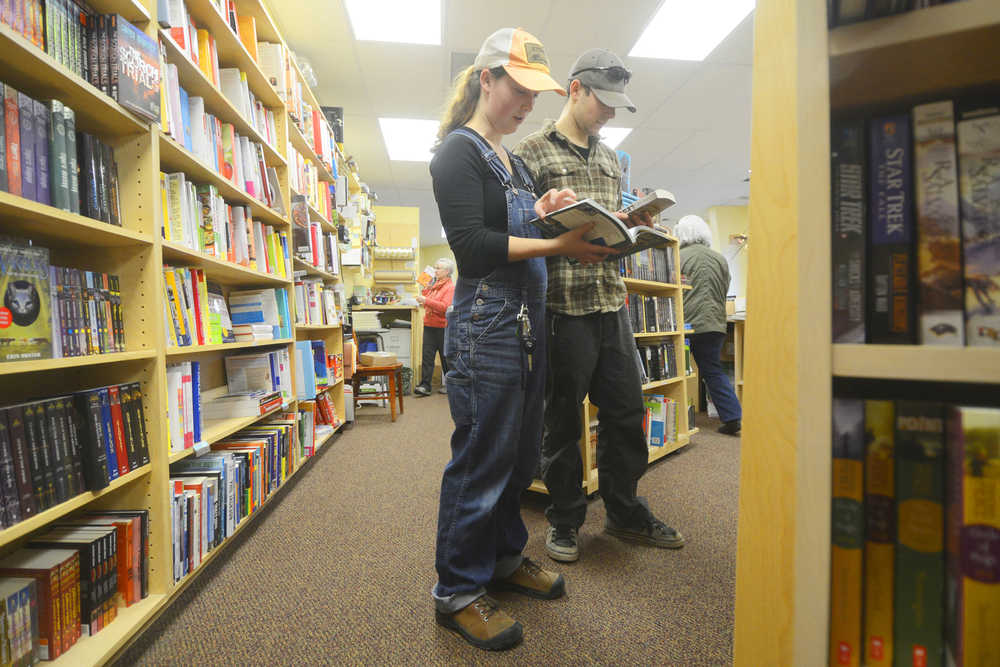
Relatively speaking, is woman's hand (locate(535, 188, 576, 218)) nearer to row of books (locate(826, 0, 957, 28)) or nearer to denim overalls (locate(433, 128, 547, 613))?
denim overalls (locate(433, 128, 547, 613))

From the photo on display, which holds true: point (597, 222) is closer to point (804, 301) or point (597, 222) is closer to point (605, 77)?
point (804, 301)

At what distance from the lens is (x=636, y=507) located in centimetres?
153

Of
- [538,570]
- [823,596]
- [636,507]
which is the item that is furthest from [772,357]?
[636,507]

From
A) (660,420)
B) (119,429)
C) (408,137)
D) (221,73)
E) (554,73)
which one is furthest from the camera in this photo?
(408,137)

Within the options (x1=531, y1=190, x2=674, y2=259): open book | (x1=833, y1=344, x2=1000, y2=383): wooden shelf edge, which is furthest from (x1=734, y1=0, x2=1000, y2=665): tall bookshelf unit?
(x1=531, y1=190, x2=674, y2=259): open book

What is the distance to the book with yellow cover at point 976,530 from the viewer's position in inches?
13.8

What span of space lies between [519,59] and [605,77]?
1.51 feet

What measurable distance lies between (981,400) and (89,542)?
5.08ft

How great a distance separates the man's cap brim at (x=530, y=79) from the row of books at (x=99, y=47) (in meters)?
0.91

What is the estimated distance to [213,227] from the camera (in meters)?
1.56

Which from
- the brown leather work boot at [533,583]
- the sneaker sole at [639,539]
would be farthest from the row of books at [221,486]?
the sneaker sole at [639,539]

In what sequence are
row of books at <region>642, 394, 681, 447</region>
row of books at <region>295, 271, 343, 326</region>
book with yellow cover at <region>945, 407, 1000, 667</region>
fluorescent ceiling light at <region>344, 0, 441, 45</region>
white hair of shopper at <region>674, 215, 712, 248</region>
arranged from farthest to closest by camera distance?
white hair of shopper at <region>674, 215, 712, 248</region>, fluorescent ceiling light at <region>344, 0, 441, 45</region>, row of books at <region>295, 271, 343, 326</region>, row of books at <region>642, 394, 681, 447</region>, book with yellow cover at <region>945, 407, 1000, 667</region>

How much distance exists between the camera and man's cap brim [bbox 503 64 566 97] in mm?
952

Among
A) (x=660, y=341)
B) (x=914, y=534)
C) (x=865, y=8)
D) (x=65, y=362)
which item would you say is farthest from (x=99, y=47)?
(x=660, y=341)
